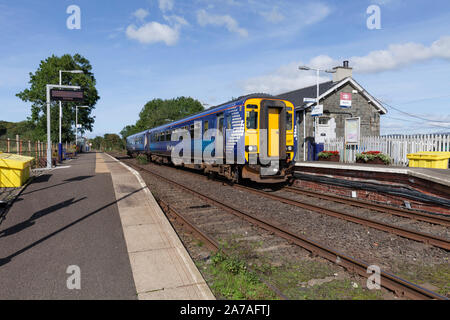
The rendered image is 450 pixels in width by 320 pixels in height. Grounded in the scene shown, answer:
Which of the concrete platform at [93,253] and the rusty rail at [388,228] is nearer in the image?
the concrete platform at [93,253]

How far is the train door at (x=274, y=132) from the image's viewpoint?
10930 mm

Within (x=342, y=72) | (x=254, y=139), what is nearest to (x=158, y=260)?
(x=254, y=139)

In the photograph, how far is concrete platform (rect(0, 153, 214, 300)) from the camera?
3.63 metres

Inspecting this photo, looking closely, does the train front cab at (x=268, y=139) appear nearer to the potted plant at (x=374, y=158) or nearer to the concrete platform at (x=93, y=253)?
the concrete platform at (x=93, y=253)

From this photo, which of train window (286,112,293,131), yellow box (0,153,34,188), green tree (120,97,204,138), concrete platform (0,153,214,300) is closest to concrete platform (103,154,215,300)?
concrete platform (0,153,214,300)

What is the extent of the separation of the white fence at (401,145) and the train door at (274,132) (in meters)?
6.68

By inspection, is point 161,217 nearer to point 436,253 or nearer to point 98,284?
point 98,284

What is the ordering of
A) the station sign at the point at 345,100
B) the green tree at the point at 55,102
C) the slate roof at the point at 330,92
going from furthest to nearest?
1. the green tree at the point at 55,102
2. the station sign at the point at 345,100
3. the slate roof at the point at 330,92

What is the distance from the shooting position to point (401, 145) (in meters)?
14.0

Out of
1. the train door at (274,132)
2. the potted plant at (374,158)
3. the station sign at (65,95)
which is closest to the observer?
the train door at (274,132)

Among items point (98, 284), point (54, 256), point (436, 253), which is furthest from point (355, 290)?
point (54, 256)

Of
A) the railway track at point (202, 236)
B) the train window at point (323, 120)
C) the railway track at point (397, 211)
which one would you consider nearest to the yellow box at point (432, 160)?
the railway track at point (397, 211)

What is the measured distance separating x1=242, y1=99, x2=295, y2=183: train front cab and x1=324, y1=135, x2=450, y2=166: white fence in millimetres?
6133

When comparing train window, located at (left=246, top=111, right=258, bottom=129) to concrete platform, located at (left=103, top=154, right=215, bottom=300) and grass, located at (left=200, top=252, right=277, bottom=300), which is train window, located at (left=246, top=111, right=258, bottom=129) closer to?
concrete platform, located at (left=103, top=154, right=215, bottom=300)
